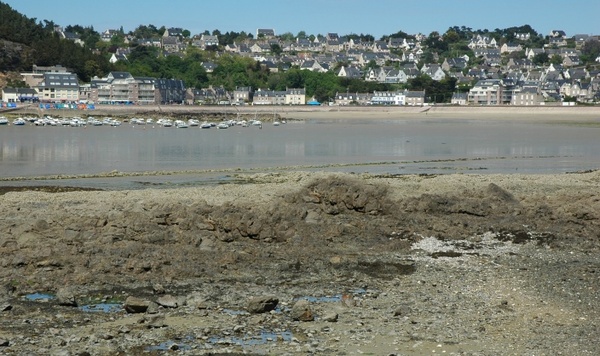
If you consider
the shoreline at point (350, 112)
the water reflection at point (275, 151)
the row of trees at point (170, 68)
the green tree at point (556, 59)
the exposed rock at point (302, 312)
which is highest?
the green tree at point (556, 59)

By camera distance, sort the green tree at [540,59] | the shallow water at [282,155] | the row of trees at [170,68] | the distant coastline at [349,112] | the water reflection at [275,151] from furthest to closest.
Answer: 1. the green tree at [540,59]
2. the row of trees at [170,68]
3. the distant coastline at [349,112]
4. the water reflection at [275,151]
5. the shallow water at [282,155]

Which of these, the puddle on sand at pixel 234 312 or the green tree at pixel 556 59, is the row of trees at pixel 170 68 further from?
the puddle on sand at pixel 234 312

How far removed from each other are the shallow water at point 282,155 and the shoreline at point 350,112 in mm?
39920

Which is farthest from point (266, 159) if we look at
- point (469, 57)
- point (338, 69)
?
point (469, 57)

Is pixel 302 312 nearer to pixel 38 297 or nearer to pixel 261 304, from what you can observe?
pixel 261 304

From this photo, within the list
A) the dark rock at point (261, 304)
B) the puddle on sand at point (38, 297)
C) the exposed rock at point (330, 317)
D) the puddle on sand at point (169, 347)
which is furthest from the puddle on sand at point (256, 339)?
the puddle on sand at point (38, 297)

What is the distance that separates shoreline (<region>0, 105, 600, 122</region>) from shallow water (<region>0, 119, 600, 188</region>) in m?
39.9

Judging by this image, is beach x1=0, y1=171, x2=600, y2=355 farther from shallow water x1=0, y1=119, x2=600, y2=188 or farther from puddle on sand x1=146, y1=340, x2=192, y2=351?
shallow water x1=0, y1=119, x2=600, y2=188

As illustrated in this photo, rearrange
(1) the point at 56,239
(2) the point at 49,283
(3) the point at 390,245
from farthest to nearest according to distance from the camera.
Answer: (3) the point at 390,245
(1) the point at 56,239
(2) the point at 49,283

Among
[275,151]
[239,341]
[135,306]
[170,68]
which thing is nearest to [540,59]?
[170,68]

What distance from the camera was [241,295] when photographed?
11570mm

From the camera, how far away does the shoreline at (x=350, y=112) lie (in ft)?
312

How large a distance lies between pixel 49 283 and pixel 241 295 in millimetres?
2708

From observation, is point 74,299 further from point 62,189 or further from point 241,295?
point 62,189
